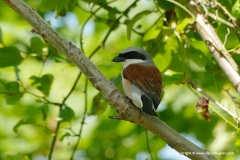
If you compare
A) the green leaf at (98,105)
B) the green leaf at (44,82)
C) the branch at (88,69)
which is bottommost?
the branch at (88,69)

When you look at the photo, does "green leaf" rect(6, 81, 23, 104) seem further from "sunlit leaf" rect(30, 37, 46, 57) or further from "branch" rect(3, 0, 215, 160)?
"branch" rect(3, 0, 215, 160)

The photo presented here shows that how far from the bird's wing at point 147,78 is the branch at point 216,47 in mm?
364

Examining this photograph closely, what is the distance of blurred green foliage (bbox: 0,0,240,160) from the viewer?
355cm

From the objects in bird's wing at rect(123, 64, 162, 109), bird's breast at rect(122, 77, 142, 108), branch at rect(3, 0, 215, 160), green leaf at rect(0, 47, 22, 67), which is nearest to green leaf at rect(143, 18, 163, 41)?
bird's wing at rect(123, 64, 162, 109)

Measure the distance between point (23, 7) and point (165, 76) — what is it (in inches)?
41.9

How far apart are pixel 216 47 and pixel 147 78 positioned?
49 cm

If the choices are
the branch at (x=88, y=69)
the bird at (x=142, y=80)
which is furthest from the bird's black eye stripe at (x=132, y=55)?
the branch at (x=88, y=69)

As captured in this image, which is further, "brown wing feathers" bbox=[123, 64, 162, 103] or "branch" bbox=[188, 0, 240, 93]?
"brown wing feathers" bbox=[123, 64, 162, 103]

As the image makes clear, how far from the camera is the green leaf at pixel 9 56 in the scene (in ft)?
11.6

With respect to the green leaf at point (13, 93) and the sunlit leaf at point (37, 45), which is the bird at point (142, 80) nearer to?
the sunlit leaf at point (37, 45)

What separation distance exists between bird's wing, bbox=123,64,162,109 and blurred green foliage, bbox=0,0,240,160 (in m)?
0.06

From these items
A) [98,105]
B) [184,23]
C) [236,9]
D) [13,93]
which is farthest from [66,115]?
[236,9]

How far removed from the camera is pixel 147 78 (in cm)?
346

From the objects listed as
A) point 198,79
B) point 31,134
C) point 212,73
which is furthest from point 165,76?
point 31,134
